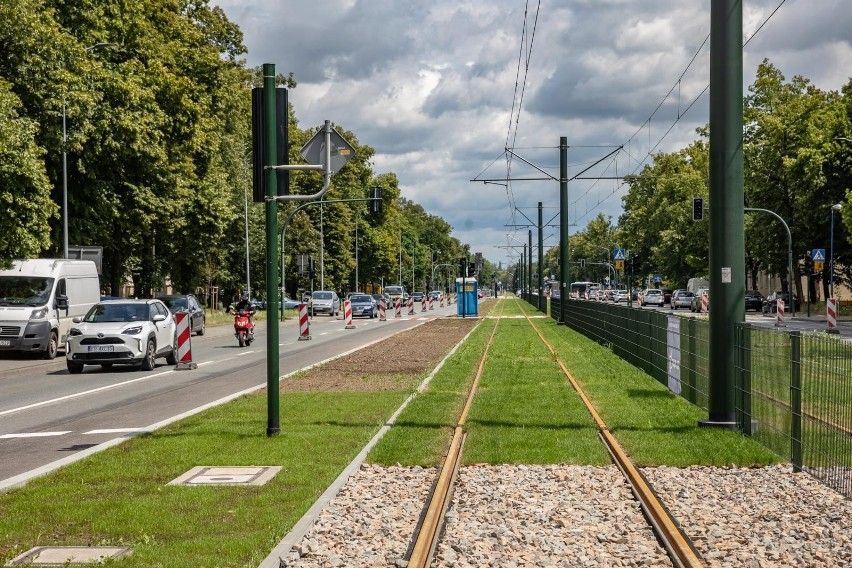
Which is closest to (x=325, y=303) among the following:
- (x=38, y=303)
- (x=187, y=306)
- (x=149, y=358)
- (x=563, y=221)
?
(x=563, y=221)

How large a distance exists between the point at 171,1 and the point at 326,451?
3886 cm

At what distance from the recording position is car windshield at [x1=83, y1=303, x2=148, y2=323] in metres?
23.7

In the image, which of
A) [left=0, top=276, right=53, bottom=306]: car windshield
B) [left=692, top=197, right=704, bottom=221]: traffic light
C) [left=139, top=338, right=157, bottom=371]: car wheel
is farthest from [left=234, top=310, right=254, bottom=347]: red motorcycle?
[left=692, top=197, right=704, bottom=221]: traffic light

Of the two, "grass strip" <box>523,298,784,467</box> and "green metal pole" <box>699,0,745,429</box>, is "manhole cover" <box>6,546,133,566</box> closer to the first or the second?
"grass strip" <box>523,298,784,467</box>

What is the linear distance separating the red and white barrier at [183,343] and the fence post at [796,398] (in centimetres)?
1397

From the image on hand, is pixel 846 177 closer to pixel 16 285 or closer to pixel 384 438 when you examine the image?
pixel 16 285

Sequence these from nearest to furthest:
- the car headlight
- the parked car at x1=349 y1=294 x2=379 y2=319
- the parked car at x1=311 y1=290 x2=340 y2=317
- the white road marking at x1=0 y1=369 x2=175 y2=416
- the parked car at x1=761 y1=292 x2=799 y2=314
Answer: the white road marking at x1=0 y1=369 x2=175 y2=416 → the car headlight → the parked car at x1=761 y1=292 x2=799 y2=314 → the parked car at x1=349 y1=294 x2=379 y2=319 → the parked car at x1=311 y1=290 x2=340 y2=317

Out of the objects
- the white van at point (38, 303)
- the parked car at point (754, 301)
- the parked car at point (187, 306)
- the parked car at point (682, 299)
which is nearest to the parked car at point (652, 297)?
the parked car at point (682, 299)

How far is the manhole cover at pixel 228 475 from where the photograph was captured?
893cm

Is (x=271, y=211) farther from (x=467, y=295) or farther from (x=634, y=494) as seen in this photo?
(x=467, y=295)

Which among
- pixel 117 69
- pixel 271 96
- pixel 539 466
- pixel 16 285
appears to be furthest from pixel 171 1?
pixel 539 466

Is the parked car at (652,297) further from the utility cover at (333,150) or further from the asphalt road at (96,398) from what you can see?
the utility cover at (333,150)

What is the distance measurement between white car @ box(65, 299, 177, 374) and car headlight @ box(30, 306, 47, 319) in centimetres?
469

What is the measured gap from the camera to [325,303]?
236ft
